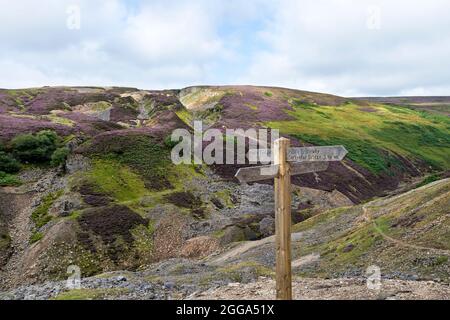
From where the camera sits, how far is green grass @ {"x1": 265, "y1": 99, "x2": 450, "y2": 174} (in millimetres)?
88375

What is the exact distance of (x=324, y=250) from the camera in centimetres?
3080

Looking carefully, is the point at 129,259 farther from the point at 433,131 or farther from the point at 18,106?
the point at 433,131

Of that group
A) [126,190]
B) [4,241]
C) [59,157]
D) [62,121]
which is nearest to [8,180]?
[59,157]

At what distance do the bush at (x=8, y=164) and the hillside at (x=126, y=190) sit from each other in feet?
0.76

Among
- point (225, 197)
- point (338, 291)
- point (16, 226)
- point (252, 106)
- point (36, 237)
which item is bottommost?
point (36, 237)

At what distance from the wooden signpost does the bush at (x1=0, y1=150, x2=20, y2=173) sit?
144 ft

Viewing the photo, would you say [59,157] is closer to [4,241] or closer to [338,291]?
[4,241]

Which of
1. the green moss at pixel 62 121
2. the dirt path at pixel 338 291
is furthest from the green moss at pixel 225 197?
the dirt path at pixel 338 291

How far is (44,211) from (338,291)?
32909mm

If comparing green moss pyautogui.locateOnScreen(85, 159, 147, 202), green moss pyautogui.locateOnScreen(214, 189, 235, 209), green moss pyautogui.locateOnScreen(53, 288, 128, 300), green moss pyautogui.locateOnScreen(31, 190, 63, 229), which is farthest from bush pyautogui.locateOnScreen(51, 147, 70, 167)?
green moss pyautogui.locateOnScreen(53, 288, 128, 300)

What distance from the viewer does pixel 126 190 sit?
47.6 m
